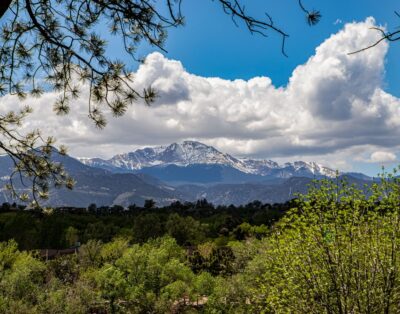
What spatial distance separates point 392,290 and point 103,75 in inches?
692

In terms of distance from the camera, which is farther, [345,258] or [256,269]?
[256,269]

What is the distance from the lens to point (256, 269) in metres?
45.4

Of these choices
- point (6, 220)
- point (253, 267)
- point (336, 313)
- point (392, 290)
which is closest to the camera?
point (392, 290)

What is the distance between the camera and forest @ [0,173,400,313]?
21.2 meters

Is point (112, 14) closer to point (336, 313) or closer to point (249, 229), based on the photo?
point (336, 313)

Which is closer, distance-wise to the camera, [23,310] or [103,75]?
[103,75]

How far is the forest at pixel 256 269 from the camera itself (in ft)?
69.7

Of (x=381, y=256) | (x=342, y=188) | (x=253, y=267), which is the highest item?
(x=342, y=188)

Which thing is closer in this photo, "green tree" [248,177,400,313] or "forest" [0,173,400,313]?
"green tree" [248,177,400,313]

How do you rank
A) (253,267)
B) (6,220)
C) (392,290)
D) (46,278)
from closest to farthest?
(392,290) < (253,267) < (46,278) < (6,220)

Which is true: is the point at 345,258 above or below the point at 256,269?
above

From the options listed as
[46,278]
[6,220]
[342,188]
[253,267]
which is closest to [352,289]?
[342,188]

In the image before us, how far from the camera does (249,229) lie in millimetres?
119062

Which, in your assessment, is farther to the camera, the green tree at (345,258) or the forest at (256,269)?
the forest at (256,269)
